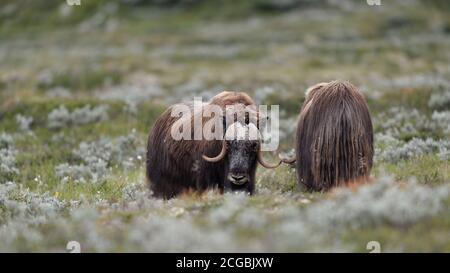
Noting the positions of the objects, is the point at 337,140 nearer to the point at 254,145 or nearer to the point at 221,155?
the point at 254,145

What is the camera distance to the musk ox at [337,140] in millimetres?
9367

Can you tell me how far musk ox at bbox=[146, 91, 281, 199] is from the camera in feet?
30.4

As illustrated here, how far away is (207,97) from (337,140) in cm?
1117

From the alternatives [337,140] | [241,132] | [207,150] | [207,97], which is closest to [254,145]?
[241,132]

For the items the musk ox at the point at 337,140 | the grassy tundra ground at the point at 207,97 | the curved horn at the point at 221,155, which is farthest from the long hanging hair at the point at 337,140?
the curved horn at the point at 221,155

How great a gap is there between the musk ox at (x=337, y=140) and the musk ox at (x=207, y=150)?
A: 0.58 metres

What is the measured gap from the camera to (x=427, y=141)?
40.5ft

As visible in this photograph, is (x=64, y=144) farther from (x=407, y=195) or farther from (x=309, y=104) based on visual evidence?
(x=407, y=195)

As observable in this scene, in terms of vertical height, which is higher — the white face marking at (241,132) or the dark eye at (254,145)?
the white face marking at (241,132)

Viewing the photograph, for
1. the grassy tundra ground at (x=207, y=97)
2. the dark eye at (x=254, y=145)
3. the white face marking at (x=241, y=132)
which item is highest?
the white face marking at (x=241, y=132)

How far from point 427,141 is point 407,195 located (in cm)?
548

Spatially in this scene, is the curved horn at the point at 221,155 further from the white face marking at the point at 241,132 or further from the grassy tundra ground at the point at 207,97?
the grassy tundra ground at the point at 207,97

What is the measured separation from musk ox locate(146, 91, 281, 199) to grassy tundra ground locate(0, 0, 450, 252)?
0.48m

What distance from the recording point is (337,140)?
936 cm
